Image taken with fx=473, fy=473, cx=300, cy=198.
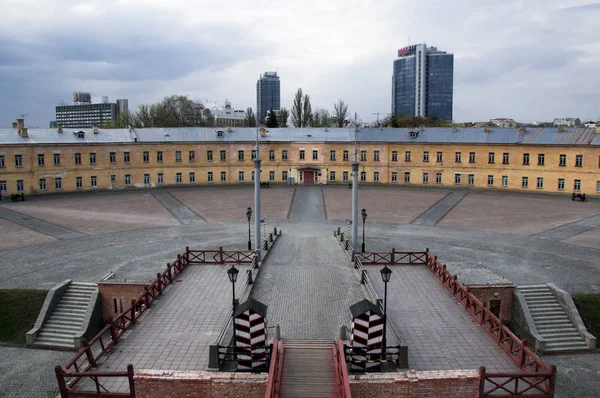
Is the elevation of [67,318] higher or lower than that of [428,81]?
lower

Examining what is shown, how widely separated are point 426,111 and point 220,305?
17785 centimetres

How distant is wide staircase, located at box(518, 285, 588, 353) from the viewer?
2025 cm

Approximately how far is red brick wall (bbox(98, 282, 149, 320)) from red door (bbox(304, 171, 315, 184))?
1464 inches

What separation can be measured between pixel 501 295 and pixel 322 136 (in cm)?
3907

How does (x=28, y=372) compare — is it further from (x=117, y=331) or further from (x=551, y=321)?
(x=551, y=321)

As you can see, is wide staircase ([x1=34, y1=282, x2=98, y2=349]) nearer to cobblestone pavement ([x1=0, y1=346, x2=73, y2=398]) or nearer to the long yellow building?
cobblestone pavement ([x1=0, y1=346, x2=73, y2=398])

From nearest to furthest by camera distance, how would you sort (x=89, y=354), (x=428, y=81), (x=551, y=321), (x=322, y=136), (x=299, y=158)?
(x=89, y=354) → (x=551, y=321) → (x=299, y=158) → (x=322, y=136) → (x=428, y=81)

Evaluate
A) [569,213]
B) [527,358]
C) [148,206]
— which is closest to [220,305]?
[527,358]

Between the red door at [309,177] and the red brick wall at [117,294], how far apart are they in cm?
3717

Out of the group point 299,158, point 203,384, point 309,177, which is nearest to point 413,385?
point 203,384

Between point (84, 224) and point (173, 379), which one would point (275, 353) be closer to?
point (173, 379)

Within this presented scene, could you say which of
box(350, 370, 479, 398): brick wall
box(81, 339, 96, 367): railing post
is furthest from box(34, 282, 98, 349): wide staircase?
box(350, 370, 479, 398): brick wall

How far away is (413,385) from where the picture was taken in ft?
41.4

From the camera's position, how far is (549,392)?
13.0 m
